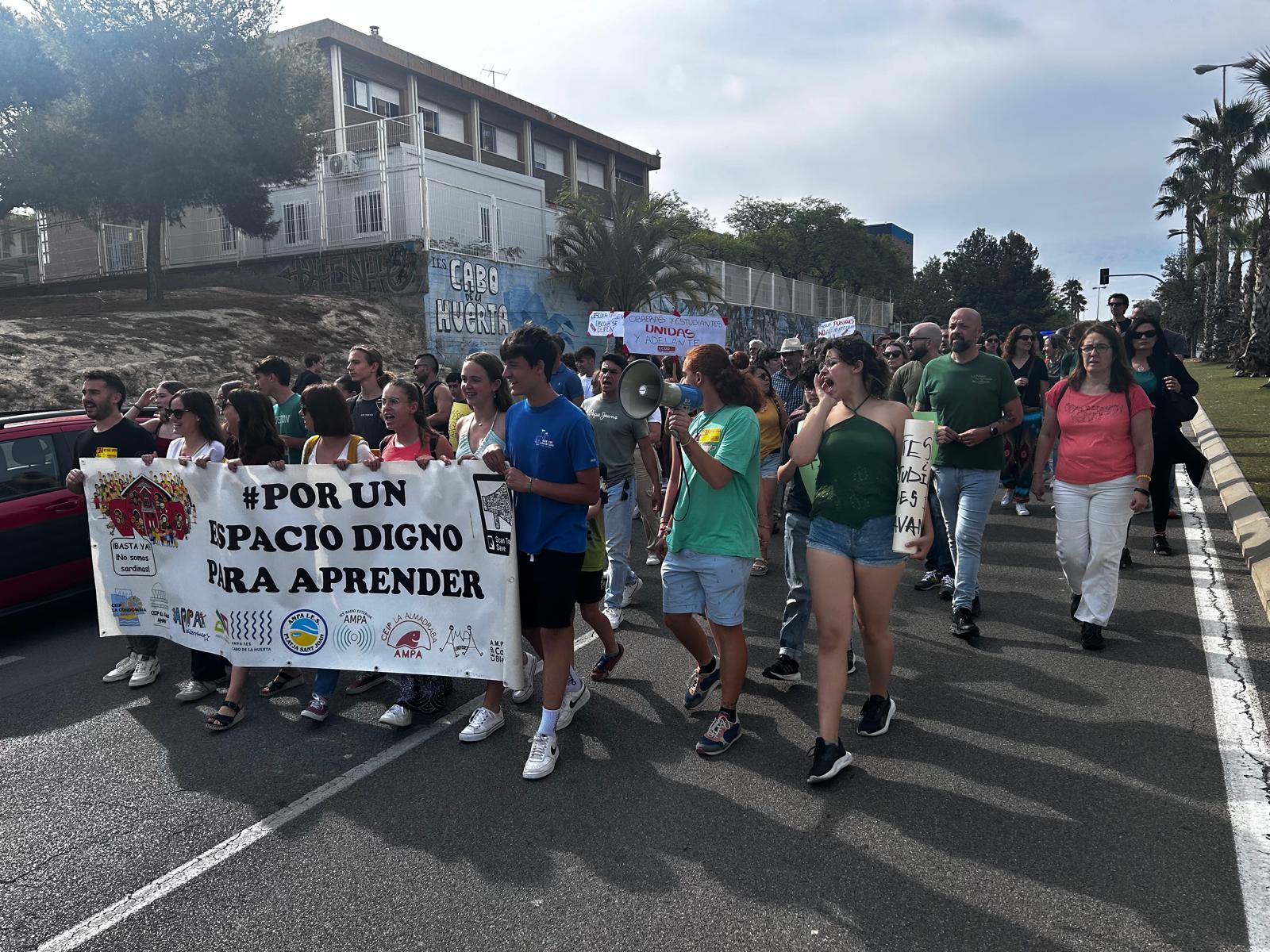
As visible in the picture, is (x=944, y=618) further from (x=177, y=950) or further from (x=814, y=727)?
(x=177, y=950)

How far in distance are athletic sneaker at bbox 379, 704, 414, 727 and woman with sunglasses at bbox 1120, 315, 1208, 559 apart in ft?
19.3

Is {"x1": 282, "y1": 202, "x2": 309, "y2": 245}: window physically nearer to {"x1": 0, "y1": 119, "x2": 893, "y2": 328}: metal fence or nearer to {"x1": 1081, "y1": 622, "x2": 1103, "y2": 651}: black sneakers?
{"x1": 0, "y1": 119, "x2": 893, "y2": 328}: metal fence

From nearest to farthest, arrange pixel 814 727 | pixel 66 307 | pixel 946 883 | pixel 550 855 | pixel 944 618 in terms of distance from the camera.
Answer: pixel 946 883
pixel 550 855
pixel 814 727
pixel 944 618
pixel 66 307

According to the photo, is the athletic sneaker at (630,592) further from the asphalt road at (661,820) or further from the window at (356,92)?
the window at (356,92)

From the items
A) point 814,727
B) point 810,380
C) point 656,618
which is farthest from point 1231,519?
point 814,727

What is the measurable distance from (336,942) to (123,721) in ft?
8.77

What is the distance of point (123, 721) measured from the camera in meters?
4.96

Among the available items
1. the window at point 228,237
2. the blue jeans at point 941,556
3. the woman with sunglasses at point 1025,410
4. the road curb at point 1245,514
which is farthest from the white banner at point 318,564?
the window at point 228,237

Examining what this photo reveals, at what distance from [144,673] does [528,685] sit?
2.35 meters

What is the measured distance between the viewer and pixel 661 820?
3.69m

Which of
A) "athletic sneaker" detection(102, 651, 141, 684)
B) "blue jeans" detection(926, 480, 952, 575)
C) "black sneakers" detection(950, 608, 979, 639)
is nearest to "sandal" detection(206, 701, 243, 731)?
"athletic sneaker" detection(102, 651, 141, 684)

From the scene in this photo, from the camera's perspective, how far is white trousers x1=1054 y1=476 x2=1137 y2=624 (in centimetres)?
561

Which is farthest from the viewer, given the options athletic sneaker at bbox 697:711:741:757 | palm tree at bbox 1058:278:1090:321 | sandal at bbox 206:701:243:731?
palm tree at bbox 1058:278:1090:321

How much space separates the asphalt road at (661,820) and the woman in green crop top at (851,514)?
57 cm
